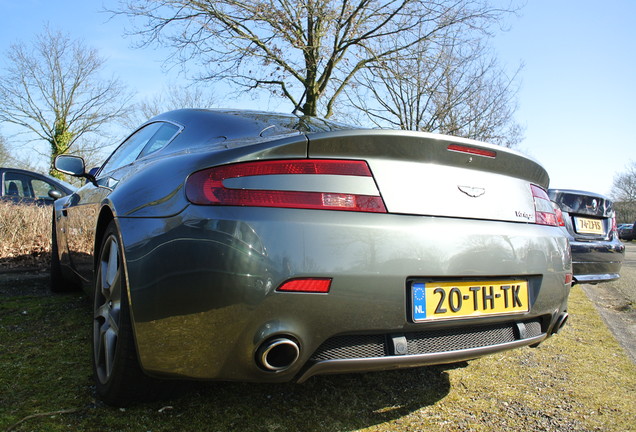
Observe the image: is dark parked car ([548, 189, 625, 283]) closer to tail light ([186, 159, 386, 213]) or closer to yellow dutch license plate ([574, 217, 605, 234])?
yellow dutch license plate ([574, 217, 605, 234])

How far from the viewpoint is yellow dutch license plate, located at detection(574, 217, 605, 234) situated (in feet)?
14.5

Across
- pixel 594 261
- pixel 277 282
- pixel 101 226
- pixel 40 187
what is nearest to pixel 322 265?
pixel 277 282

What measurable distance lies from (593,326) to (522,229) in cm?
231

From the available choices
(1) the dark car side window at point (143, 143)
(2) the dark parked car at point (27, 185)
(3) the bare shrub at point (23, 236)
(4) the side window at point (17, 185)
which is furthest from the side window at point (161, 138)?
(4) the side window at point (17, 185)

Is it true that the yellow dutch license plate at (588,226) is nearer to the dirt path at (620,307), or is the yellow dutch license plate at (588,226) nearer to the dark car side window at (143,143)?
the dirt path at (620,307)

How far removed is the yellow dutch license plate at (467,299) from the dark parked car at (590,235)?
8.87 ft

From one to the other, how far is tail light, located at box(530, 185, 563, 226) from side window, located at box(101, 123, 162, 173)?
198cm

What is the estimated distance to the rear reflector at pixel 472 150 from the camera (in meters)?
1.84

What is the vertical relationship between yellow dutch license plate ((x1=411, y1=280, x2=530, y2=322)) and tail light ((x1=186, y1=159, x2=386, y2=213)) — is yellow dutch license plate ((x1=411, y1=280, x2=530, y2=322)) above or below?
below

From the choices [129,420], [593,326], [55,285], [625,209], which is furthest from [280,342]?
[625,209]

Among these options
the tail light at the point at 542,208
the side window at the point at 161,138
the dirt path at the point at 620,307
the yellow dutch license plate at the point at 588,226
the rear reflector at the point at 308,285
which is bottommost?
the dirt path at the point at 620,307

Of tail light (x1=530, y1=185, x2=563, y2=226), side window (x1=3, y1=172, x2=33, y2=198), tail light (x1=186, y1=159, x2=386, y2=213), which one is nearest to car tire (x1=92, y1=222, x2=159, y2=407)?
tail light (x1=186, y1=159, x2=386, y2=213)

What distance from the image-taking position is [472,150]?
6.22 feet

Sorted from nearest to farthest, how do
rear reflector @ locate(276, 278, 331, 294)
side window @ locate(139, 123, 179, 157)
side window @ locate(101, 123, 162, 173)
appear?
rear reflector @ locate(276, 278, 331, 294) < side window @ locate(139, 123, 179, 157) < side window @ locate(101, 123, 162, 173)
